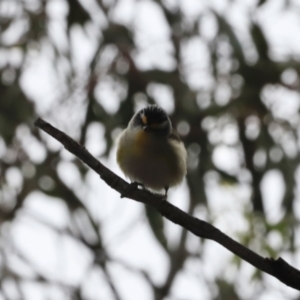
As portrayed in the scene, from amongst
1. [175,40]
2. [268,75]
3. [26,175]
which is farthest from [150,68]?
[26,175]

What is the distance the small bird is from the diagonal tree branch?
78 centimetres

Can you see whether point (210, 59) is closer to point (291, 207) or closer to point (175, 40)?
point (175, 40)

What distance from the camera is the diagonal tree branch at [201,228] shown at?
182 cm

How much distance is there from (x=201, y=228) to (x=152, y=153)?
93 cm

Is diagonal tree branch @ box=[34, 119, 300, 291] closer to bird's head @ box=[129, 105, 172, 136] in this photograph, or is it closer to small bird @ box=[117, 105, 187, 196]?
small bird @ box=[117, 105, 187, 196]

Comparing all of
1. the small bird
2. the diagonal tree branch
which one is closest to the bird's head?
the small bird

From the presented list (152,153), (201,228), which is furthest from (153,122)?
(201,228)

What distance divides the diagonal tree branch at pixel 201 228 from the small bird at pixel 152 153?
780 mm

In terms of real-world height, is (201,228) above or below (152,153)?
below

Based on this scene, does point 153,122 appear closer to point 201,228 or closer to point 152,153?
point 152,153

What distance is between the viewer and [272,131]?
4625 mm

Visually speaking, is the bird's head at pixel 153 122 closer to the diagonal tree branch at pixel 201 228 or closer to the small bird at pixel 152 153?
the small bird at pixel 152 153

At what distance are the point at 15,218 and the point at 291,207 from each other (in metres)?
1.75

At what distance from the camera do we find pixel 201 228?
1.89 meters
